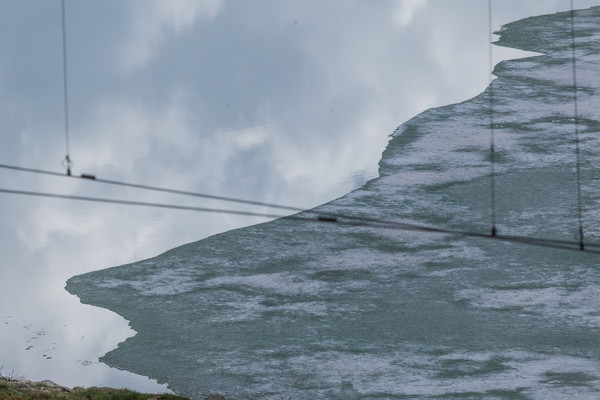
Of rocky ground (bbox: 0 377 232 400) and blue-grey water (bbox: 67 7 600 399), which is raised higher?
blue-grey water (bbox: 67 7 600 399)

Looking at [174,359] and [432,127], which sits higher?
[432,127]

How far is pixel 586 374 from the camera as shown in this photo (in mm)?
19547

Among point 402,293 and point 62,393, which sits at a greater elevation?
point 402,293

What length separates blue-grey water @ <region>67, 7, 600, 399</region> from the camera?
1978 centimetres

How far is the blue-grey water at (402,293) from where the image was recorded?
779 inches

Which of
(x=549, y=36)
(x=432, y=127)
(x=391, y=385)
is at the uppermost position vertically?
(x=549, y=36)

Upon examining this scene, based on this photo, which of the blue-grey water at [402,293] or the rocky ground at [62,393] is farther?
the blue-grey water at [402,293]

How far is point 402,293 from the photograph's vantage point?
2281cm

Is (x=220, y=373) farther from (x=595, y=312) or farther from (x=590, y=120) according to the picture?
(x=590, y=120)

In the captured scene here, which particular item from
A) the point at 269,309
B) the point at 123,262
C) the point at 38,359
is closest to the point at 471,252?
the point at 269,309

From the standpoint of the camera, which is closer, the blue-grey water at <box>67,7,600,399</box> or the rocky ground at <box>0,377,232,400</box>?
the rocky ground at <box>0,377,232,400</box>

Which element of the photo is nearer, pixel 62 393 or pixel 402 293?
pixel 62 393

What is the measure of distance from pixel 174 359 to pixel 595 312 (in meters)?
6.73

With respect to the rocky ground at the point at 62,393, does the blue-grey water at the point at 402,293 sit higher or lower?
higher
